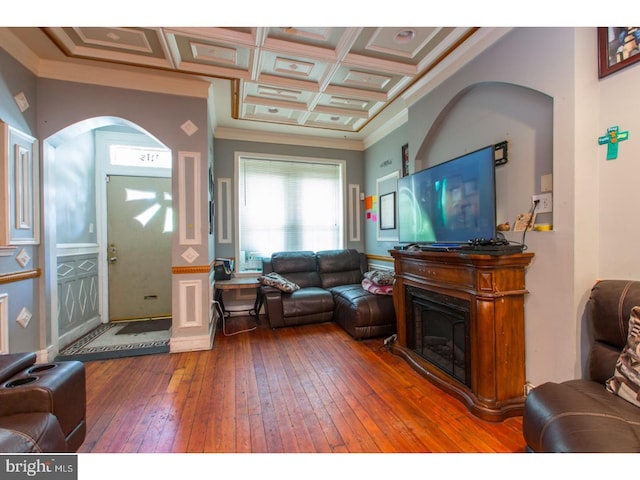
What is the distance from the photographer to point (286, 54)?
2346 millimetres

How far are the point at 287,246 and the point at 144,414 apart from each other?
9.88 ft

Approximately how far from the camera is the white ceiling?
6.90 ft

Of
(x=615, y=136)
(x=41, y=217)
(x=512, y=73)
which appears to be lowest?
(x=41, y=217)

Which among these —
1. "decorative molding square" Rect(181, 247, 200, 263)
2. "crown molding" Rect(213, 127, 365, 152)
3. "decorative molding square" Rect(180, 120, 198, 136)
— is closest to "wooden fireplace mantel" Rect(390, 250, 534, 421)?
"decorative molding square" Rect(181, 247, 200, 263)

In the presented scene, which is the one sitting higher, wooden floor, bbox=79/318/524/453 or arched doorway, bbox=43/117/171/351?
arched doorway, bbox=43/117/171/351

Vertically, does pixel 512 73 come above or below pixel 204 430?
above

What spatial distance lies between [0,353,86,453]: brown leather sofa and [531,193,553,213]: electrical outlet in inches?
110

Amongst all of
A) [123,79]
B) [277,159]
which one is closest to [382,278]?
[277,159]

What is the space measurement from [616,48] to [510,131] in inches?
24.0

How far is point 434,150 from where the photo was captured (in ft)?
9.11

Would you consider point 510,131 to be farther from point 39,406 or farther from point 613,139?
point 39,406

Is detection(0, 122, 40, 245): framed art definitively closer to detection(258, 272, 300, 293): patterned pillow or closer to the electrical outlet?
detection(258, 272, 300, 293): patterned pillow
